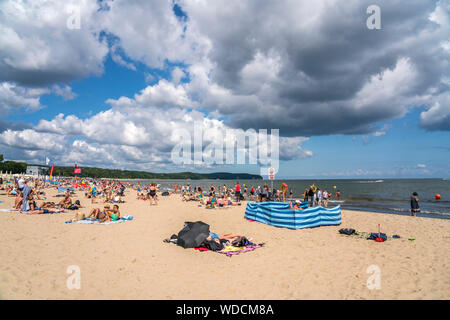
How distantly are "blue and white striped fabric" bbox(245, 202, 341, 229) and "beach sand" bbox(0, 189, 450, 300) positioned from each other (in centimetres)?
92

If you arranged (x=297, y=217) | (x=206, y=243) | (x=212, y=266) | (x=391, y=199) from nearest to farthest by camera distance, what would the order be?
(x=212, y=266)
(x=206, y=243)
(x=297, y=217)
(x=391, y=199)

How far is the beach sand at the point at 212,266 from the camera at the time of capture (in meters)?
4.94

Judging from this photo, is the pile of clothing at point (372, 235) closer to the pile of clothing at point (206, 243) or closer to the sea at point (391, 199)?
the pile of clothing at point (206, 243)

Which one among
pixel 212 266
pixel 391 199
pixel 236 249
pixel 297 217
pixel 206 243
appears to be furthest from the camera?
pixel 391 199

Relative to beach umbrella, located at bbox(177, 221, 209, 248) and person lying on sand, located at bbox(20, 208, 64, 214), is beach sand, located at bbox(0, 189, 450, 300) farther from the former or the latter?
person lying on sand, located at bbox(20, 208, 64, 214)

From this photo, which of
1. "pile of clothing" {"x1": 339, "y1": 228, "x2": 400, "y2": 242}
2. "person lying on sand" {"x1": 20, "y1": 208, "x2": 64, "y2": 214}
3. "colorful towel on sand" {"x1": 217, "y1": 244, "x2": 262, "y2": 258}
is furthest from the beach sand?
"person lying on sand" {"x1": 20, "y1": 208, "x2": 64, "y2": 214}

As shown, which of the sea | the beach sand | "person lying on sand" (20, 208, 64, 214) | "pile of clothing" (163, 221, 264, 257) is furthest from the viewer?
the sea

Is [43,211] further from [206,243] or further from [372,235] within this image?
[372,235]

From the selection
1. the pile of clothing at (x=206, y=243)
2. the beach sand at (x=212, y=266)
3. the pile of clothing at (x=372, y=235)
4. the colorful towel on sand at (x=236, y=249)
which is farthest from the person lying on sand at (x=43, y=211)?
the pile of clothing at (x=372, y=235)

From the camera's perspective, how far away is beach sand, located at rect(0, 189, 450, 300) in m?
4.94

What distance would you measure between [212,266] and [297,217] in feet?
20.4

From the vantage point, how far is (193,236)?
8.32 m

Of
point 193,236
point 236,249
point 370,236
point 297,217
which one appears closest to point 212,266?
point 236,249
